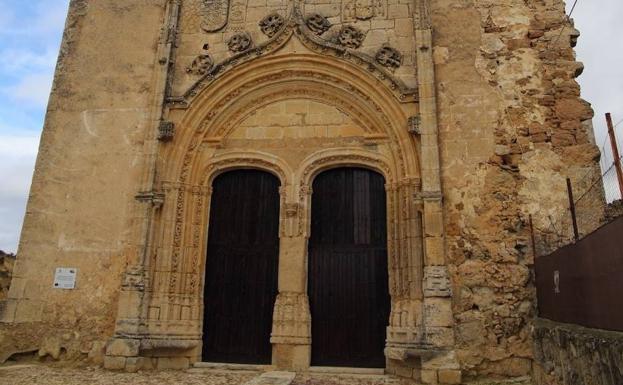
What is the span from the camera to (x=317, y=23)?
8258mm

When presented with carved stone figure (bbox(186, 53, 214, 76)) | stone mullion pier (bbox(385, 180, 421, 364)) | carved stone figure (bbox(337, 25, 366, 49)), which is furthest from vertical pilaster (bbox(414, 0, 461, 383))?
carved stone figure (bbox(186, 53, 214, 76))

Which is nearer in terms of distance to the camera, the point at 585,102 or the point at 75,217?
the point at 585,102

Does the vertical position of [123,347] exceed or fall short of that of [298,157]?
it falls short

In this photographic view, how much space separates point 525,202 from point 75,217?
22.4 ft

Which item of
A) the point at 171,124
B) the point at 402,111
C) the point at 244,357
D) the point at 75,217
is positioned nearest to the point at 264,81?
the point at 171,124

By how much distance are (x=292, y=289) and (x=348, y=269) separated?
3.07 ft

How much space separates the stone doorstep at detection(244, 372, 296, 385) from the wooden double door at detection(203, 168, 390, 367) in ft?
2.35

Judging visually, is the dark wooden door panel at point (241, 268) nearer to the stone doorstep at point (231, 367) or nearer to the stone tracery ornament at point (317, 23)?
the stone doorstep at point (231, 367)

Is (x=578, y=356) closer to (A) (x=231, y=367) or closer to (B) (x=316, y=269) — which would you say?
(B) (x=316, y=269)

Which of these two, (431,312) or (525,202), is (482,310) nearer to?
(431,312)

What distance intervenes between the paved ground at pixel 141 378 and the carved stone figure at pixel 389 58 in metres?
4.72

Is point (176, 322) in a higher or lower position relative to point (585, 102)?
lower

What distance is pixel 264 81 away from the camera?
27.6ft

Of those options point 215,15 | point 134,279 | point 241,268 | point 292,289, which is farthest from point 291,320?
point 215,15
